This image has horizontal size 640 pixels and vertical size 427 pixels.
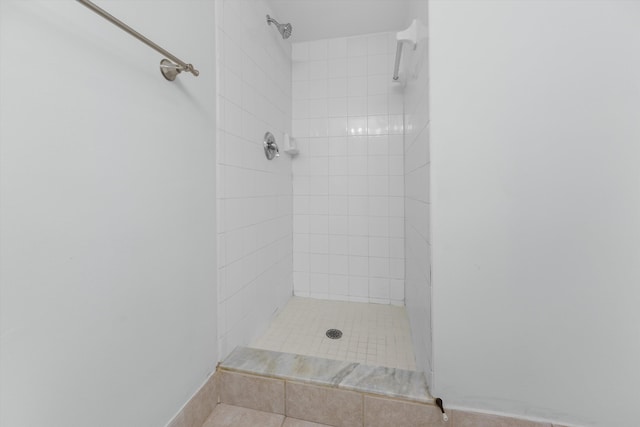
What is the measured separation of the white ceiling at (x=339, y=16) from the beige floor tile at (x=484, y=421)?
2030mm

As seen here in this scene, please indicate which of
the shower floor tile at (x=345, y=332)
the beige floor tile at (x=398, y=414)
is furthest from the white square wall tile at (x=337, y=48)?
the beige floor tile at (x=398, y=414)

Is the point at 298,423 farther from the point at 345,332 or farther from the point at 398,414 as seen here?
the point at 345,332

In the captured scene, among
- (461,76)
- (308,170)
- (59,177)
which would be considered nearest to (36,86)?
(59,177)

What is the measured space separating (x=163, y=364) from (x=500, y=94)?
56.5 inches

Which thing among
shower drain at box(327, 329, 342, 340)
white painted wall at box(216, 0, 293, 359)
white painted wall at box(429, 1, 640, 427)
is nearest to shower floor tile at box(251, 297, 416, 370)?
shower drain at box(327, 329, 342, 340)

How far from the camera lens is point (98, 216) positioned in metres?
0.65

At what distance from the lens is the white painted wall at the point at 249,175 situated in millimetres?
1173

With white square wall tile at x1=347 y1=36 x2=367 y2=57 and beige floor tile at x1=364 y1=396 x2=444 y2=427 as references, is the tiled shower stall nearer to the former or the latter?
white square wall tile at x1=347 y1=36 x2=367 y2=57

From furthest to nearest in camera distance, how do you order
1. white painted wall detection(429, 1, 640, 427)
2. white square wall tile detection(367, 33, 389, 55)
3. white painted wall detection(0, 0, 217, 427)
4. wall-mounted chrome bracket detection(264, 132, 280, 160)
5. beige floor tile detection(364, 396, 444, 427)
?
white square wall tile detection(367, 33, 389, 55) → wall-mounted chrome bracket detection(264, 132, 280, 160) → beige floor tile detection(364, 396, 444, 427) → white painted wall detection(429, 1, 640, 427) → white painted wall detection(0, 0, 217, 427)

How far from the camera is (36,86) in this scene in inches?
20.9

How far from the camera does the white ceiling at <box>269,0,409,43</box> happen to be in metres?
1.61

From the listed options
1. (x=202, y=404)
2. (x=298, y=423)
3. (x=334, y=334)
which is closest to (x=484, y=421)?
(x=298, y=423)

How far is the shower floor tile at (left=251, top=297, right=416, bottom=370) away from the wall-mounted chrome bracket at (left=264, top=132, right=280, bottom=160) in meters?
1.08

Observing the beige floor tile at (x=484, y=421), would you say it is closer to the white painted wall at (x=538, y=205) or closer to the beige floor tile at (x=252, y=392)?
the white painted wall at (x=538, y=205)
